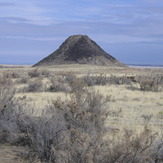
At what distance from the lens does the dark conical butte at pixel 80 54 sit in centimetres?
8412

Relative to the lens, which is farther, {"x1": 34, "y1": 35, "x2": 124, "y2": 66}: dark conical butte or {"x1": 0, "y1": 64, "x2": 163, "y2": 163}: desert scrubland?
{"x1": 34, "y1": 35, "x2": 124, "y2": 66}: dark conical butte

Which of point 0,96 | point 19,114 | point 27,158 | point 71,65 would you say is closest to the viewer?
point 27,158

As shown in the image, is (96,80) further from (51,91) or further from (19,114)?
(19,114)

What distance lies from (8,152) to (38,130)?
890mm

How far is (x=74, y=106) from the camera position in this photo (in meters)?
9.53

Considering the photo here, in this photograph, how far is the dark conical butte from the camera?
8412 cm

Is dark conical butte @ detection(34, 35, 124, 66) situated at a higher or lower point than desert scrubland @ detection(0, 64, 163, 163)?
higher

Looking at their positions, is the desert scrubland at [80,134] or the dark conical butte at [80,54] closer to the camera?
the desert scrubland at [80,134]

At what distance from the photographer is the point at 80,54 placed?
86.3 metres

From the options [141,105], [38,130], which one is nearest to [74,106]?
[38,130]

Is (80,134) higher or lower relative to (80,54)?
lower

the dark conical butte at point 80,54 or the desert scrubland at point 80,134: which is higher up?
the dark conical butte at point 80,54

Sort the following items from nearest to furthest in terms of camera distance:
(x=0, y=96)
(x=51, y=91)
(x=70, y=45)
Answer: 1. (x=0, y=96)
2. (x=51, y=91)
3. (x=70, y=45)

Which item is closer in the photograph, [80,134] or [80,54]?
[80,134]
